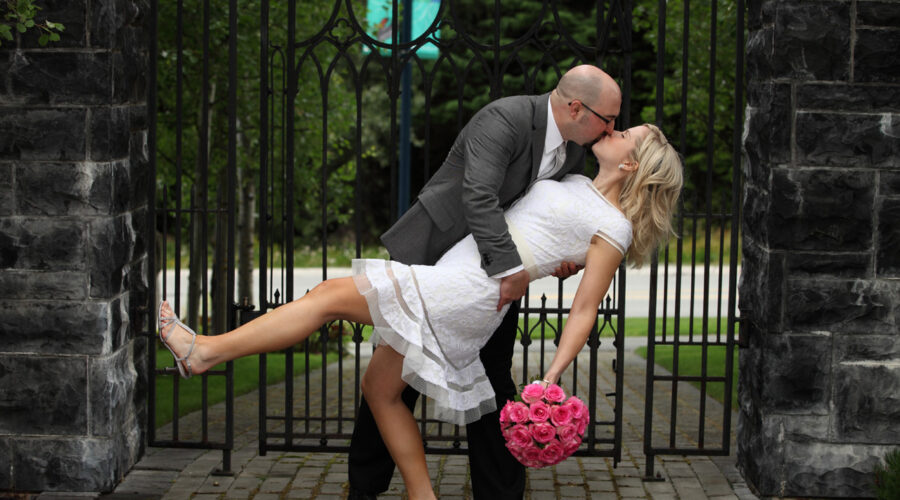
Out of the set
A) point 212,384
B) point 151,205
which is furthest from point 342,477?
point 212,384

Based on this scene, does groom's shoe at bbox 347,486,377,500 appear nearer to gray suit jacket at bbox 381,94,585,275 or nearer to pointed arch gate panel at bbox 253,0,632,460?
pointed arch gate panel at bbox 253,0,632,460

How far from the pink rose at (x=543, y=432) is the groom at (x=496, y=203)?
531mm

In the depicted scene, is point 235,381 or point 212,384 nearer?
point 212,384

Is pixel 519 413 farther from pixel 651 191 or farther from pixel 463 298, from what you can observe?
pixel 651 191

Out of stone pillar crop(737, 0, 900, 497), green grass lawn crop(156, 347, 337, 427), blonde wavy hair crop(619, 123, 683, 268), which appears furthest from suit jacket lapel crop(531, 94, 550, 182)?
green grass lawn crop(156, 347, 337, 427)

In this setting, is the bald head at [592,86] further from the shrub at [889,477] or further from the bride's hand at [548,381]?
the shrub at [889,477]

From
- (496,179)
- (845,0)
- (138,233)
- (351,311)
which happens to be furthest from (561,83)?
(138,233)

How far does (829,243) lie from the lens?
500cm

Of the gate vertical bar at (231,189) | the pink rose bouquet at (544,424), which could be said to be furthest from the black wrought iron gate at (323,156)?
the pink rose bouquet at (544,424)

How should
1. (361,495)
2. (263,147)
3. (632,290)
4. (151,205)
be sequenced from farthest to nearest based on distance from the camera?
(632,290) → (151,205) → (263,147) → (361,495)

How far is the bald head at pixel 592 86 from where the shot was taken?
13.6 ft

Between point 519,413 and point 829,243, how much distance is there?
1923mm

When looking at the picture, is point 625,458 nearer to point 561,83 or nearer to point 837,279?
point 837,279

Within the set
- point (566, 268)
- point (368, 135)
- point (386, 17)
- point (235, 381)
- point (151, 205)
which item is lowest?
point (235, 381)
